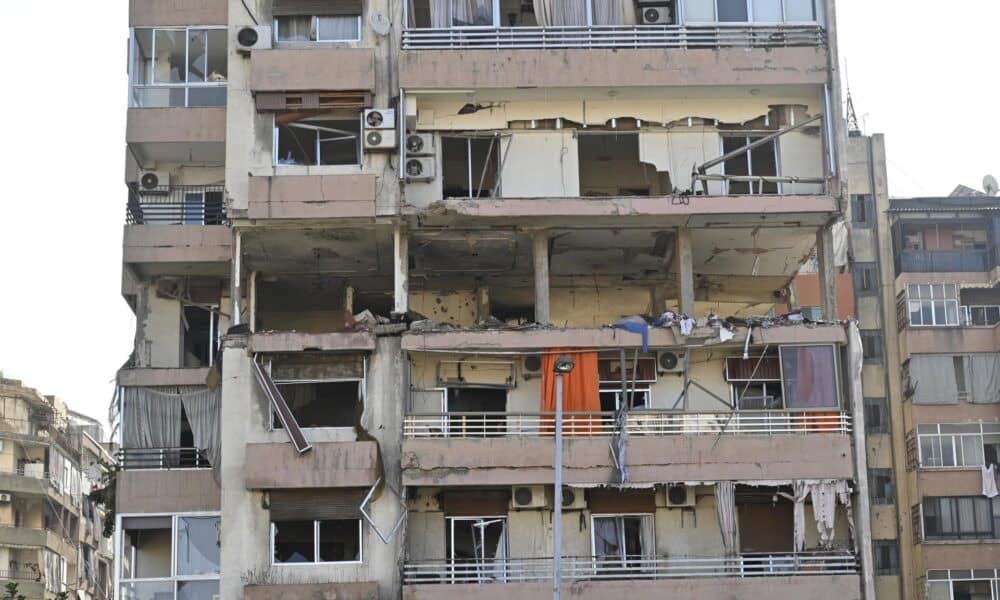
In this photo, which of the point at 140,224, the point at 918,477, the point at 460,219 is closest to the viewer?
the point at 460,219

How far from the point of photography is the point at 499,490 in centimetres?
3356

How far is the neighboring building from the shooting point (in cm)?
6538

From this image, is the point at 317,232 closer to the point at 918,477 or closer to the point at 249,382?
the point at 249,382

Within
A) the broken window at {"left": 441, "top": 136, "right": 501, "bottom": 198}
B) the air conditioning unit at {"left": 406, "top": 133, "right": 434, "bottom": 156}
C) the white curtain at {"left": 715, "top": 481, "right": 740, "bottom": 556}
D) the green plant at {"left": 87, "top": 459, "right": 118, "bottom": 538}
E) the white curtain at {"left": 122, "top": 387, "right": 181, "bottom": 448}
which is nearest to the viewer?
the white curtain at {"left": 715, "top": 481, "right": 740, "bottom": 556}

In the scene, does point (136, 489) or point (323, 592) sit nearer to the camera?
point (323, 592)

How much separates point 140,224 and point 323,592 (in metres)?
10.6

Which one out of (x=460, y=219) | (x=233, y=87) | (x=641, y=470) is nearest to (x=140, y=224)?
(x=233, y=87)

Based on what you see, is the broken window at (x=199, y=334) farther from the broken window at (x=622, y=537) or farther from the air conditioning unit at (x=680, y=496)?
the air conditioning unit at (x=680, y=496)

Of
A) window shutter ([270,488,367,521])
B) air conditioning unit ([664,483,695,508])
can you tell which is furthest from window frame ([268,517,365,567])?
air conditioning unit ([664,483,695,508])

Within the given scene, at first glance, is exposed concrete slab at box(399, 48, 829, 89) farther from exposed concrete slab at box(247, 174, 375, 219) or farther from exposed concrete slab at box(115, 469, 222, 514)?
exposed concrete slab at box(115, 469, 222, 514)

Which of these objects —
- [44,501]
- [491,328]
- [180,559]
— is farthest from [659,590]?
[44,501]

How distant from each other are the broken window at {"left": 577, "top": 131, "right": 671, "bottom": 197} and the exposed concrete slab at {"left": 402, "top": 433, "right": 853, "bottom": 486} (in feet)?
22.5

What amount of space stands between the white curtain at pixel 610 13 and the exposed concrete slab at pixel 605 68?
1.37 metres

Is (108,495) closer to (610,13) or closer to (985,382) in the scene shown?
(610,13)
